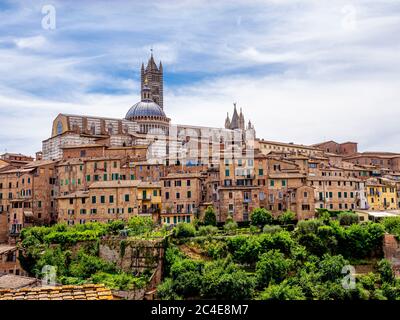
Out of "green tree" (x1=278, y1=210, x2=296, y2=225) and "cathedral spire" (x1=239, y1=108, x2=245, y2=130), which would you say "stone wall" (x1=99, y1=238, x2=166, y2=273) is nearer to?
"green tree" (x1=278, y1=210, x2=296, y2=225)

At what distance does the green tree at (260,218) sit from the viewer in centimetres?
4372

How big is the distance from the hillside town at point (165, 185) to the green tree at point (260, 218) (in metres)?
1.85

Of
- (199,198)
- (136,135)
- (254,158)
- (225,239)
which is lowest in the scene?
(225,239)

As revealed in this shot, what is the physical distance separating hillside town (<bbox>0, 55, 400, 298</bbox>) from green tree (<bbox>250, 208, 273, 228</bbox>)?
185cm

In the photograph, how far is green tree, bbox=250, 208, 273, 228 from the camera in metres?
43.7

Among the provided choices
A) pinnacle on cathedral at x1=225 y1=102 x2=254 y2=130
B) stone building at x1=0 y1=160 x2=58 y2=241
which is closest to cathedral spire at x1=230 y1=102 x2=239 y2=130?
pinnacle on cathedral at x1=225 y1=102 x2=254 y2=130

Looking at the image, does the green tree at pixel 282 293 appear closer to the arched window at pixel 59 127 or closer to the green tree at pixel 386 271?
the green tree at pixel 386 271

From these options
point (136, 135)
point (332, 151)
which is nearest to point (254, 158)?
point (136, 135)

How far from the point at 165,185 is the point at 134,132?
25600 millimetres

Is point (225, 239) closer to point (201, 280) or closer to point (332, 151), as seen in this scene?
point (201, 280)

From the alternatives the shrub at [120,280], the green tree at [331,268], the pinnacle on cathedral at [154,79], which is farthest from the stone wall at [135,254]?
the pinnacle on cathedral at [154,79]

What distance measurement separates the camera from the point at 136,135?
2667 inches

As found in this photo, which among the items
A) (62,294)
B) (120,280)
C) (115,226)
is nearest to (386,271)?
(120,280)
